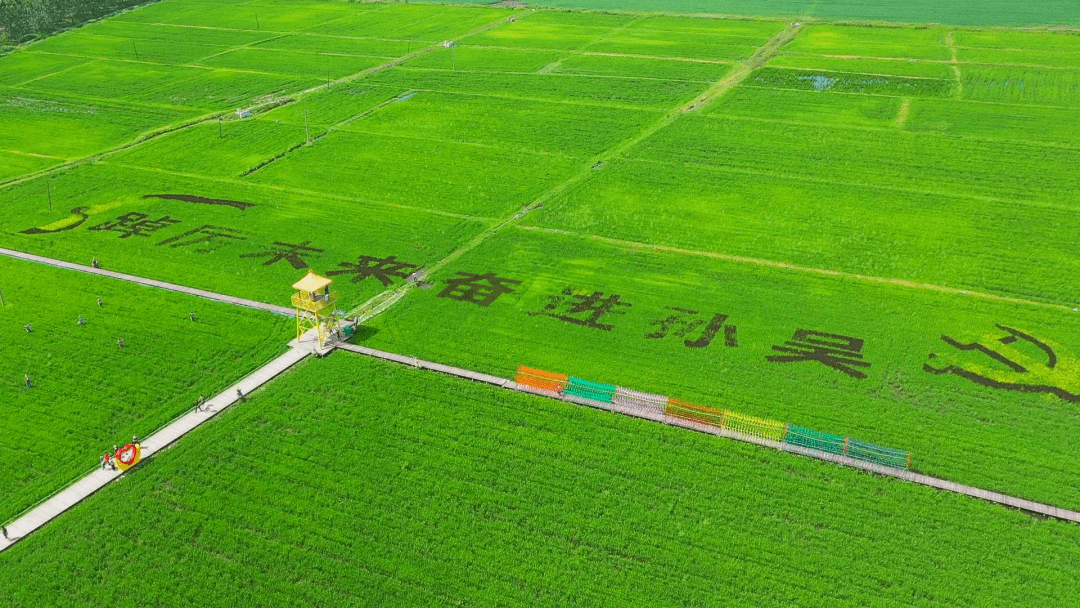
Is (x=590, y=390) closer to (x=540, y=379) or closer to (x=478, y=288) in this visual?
(x=540, y=379)

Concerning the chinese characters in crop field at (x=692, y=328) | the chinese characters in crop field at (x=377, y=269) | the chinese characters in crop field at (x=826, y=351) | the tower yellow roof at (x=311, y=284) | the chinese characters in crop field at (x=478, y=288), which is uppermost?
the tower yellow roof at (x=311, y=284)

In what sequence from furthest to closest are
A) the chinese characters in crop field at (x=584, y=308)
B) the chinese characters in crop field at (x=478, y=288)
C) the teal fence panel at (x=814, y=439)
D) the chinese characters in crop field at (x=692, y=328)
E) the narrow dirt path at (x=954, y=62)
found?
the narrow dirt path at (x=954, y=62) < the chinese characters in crop field at (x=478, y=288) < the chinese characters in crop field at (x=584, y=308) < the chinese characters in crop field at (x=692, y=328) < the teal fence panel at (x=814, y=439)

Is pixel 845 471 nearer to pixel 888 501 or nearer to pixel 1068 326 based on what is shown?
pixel 888 501

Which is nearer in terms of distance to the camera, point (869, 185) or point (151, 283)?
point (151, 283)

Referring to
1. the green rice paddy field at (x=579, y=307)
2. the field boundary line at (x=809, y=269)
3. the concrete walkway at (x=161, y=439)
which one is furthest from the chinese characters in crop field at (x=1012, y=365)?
the concrete walkway at (x=161, y=439)

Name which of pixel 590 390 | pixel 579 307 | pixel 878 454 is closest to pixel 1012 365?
pixel 878 454

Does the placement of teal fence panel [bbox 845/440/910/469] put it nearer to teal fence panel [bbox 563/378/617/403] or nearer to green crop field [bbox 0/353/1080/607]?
green crop field [bbox 0/353/1080/607]

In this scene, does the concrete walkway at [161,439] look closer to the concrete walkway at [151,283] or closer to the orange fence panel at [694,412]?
the concrete walkway at [151,283]
